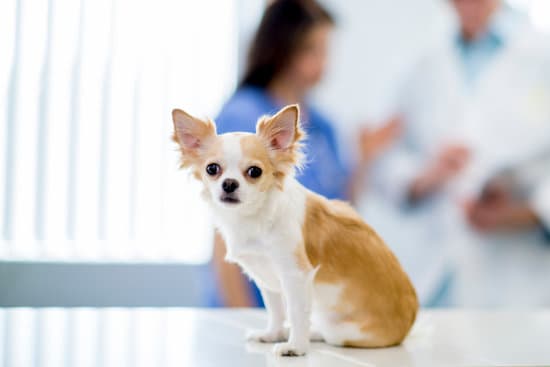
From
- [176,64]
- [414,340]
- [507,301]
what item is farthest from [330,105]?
[414,340]

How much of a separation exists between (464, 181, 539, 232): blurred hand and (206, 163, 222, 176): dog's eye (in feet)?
7.17

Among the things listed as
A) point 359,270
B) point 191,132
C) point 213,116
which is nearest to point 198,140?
point 191,132

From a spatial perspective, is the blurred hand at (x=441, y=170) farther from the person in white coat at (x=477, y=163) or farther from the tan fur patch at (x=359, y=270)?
the tan fur patch at (x=359, y=270)

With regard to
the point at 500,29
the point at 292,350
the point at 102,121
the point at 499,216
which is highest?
the point at 500,29

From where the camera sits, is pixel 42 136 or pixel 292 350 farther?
pixel 42 136

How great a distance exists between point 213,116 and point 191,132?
1431 millimetres

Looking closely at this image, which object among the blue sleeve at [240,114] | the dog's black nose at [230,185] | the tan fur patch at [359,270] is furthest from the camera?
the blue sleeve at [240,114]

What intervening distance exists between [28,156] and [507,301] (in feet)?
6.44

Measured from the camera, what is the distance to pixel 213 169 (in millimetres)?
792

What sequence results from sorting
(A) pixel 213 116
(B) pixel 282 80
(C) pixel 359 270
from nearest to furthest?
(C) pixel 359 270
(B) pixel 282 80
(A) pixel 213 116

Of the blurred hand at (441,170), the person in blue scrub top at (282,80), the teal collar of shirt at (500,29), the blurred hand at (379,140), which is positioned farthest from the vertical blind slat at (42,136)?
the teal collar of shirt at (500,29)

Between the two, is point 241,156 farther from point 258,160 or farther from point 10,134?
point 10,134

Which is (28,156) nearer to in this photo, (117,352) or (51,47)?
(51,47)

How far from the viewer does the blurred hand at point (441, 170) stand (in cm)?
282
